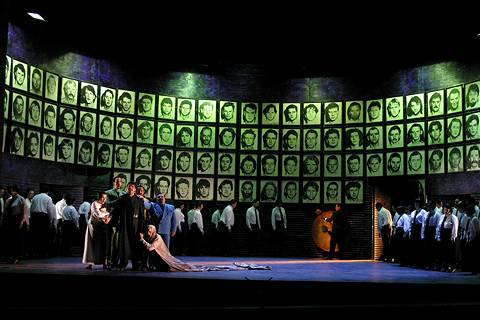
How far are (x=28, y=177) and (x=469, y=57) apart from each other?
1219cm

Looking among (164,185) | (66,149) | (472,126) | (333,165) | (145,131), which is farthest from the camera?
(333,165)

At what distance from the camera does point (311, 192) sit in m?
18.5

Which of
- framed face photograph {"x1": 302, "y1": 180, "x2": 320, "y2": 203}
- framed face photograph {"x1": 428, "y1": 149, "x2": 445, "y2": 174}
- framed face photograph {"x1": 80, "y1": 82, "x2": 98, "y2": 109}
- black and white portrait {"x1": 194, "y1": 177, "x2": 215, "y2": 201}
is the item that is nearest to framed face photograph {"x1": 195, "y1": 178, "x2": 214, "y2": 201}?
black and white portrait {"x1": 194, "y1": 177, "x2": 215, "y2": 201}

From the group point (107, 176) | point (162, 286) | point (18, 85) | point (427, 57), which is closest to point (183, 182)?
point (107, 176)

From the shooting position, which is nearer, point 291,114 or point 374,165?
point 374,165

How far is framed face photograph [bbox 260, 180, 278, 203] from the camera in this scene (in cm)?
1870

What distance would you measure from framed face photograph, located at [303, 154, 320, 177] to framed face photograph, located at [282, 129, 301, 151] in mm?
476

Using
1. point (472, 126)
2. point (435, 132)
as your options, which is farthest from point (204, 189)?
point (472, 126)

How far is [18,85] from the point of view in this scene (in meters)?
14.6

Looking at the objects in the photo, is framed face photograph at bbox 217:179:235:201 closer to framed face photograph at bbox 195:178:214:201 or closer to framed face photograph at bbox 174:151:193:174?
framed face photograph at bbox 195:178:214:201

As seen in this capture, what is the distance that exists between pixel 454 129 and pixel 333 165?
13.1ft

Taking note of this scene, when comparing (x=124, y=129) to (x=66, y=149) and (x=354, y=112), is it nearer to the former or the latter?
(x=66, y=149)

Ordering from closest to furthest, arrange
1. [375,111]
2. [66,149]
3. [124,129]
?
[66,149] → [124,129] → [375,111]
